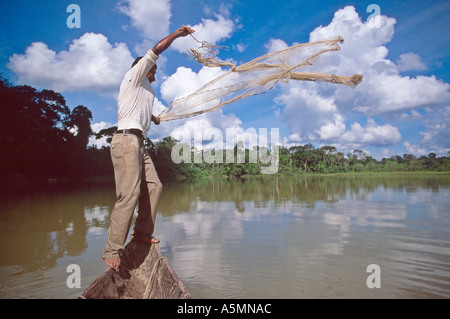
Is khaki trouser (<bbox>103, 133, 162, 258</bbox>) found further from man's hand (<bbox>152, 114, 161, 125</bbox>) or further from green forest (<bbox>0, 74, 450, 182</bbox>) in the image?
green forest (<bbox>0, 74, 450, 182</bbox>)

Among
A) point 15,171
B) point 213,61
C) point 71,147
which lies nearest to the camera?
point 213,61

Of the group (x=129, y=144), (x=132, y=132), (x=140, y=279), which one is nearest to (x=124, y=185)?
(x=129, y=144)

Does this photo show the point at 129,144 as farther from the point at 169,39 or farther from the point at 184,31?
the point at 184,31

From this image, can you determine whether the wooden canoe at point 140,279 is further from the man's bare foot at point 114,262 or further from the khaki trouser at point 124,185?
the khaki trouser at point 124,185

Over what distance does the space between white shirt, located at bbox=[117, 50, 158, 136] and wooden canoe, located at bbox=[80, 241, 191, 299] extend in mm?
1227

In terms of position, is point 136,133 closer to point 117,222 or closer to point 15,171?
point 117,222

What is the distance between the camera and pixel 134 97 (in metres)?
2.75

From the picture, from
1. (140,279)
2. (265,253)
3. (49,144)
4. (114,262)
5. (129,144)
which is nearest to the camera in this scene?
(114,262)

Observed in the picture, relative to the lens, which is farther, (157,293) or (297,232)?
(297,232)

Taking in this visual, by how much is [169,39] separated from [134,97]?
0.63 meters

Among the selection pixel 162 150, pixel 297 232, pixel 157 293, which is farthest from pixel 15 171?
pixel 157 293
